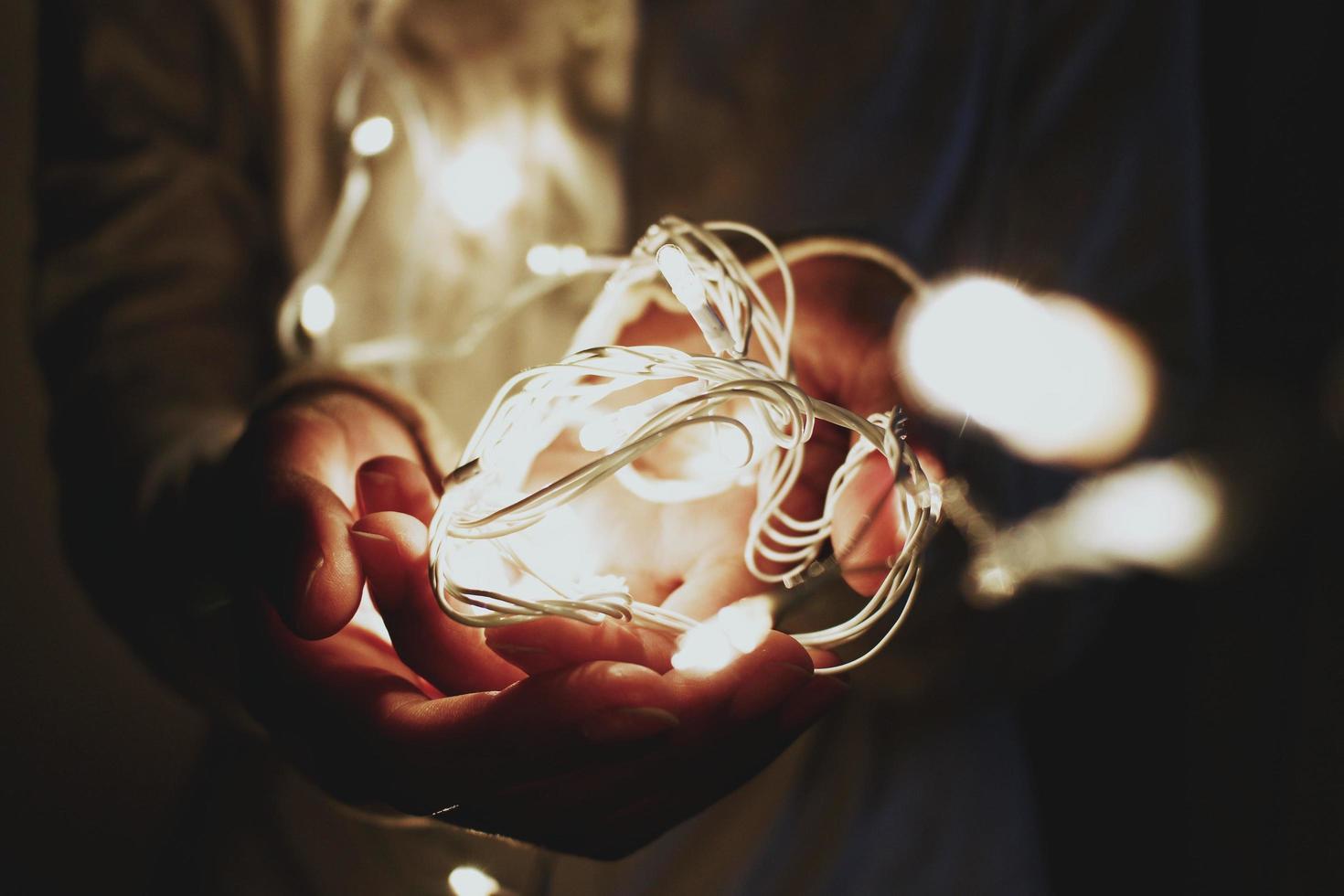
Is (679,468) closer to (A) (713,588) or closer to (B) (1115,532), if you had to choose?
(A) (713,588)

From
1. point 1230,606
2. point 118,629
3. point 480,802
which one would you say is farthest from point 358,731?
point 1230,606

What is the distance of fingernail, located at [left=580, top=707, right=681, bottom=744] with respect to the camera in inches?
12.6

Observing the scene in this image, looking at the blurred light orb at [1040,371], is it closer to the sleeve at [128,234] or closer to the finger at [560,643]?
the finger at [560,643]

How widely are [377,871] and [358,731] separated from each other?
214 millimetres

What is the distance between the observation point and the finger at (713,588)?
412 millimetres

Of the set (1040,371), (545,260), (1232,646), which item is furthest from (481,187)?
(1232,646)

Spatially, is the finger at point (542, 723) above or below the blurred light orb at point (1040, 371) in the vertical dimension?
below

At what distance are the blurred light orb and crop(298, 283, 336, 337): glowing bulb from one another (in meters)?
0.42

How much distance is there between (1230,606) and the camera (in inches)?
34.4

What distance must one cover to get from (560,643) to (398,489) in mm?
117

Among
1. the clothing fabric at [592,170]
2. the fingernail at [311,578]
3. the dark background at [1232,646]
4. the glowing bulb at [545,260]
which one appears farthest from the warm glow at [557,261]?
the dark background at [1232,646]

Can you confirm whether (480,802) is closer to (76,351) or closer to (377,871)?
(377,871)

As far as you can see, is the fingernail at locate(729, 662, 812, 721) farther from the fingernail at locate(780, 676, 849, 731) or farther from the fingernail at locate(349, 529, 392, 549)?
the fingernail at locate(349, 529, 392, 549)

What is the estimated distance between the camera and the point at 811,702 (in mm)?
359
